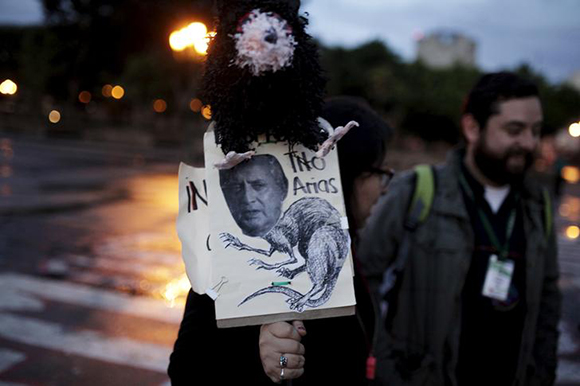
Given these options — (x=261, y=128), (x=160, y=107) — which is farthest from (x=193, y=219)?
(x=160, y=107)

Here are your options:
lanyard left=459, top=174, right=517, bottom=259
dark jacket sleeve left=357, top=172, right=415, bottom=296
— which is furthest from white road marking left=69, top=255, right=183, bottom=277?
lanyard left=459, top=174, right=517, bottom=259

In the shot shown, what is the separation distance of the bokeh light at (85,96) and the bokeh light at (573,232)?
130 feet

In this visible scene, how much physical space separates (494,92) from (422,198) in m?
0.64

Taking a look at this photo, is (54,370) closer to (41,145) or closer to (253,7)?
(253,7)

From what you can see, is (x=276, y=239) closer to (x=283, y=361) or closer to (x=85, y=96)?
(x=283, y=361)

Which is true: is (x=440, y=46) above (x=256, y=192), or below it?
above

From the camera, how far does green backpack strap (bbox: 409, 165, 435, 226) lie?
98.7 inches

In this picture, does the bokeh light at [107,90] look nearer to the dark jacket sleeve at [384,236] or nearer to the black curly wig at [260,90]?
the dark jacket sleeve at [384,236]

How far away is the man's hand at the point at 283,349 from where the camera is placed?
4.17 feet

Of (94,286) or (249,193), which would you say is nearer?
(249,193)

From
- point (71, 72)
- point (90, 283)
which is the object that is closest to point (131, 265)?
point (90, 283)

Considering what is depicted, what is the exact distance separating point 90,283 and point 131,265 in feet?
2.85

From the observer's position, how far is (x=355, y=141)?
1787 mm

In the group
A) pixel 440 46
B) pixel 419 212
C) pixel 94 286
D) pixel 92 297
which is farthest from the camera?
pixel 440 46
